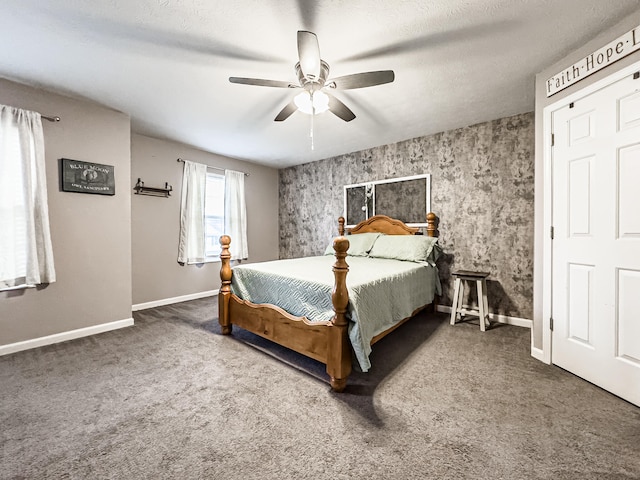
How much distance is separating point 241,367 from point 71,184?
256 centimetres

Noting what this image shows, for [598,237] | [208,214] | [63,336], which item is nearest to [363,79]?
[598,237]

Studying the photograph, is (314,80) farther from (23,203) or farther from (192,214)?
(192,214)

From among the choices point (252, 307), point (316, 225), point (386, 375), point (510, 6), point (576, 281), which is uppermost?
point (510, 6)

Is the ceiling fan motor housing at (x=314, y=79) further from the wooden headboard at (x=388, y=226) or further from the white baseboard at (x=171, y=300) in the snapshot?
the white baseboard at (x=171, y=300)

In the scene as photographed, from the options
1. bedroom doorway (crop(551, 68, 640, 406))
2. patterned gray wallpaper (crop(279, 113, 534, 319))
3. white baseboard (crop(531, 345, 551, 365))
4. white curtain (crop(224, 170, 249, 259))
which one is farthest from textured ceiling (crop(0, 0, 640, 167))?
white baseboard (crop(531, 345, 551, 365))

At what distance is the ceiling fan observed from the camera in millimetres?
1661

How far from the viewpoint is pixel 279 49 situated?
199cm

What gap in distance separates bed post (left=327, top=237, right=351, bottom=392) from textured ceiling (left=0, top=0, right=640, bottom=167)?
1.44 m

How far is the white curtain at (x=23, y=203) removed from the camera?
2371 millimetres

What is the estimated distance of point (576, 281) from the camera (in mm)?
2025

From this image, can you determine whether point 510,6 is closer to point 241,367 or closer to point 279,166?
point 241,367

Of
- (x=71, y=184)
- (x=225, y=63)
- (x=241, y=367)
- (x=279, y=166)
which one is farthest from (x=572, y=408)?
(x=279, y=166)

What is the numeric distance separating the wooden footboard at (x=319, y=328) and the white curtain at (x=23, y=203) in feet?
6.14

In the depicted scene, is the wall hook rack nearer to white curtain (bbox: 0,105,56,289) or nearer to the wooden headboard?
white curtain (bbox: 0,105,56,289)
